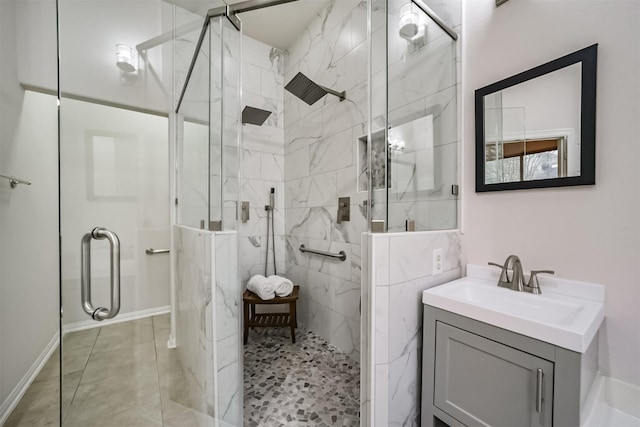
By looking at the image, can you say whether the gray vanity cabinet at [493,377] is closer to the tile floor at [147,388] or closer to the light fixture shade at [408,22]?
the tile floor at [147,388]

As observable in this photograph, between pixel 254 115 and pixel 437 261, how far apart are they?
6.48 ft

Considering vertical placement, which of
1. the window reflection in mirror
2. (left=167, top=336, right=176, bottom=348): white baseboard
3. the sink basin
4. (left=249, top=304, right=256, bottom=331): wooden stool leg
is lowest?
(left=167, top=336, right=176, bottom=348): white baseboard

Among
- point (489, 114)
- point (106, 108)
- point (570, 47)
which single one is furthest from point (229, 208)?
point (570, 47)

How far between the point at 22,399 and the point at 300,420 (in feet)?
5.46

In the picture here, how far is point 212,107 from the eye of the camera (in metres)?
1.31

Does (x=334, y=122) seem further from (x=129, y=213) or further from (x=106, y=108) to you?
(x=129, y=213)

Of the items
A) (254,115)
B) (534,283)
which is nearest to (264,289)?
(254,115)

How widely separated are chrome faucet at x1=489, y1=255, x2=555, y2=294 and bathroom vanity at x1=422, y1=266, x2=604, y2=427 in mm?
35

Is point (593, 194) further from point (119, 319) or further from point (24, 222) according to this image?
point (24, 222)

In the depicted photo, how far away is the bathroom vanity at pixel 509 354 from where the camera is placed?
0.76m

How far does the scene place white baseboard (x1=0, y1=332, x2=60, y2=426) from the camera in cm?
136

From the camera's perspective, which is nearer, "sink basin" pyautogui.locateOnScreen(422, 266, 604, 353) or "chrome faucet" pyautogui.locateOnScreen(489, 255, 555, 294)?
"sink basin" pyautogui.locateOnScreen(422, 266, 604, 353)

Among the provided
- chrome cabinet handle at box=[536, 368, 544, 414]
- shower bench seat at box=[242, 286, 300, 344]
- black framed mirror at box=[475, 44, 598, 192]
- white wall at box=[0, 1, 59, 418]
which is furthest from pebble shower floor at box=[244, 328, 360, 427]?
black framed mirror at box=[475, 44, 598, 192]

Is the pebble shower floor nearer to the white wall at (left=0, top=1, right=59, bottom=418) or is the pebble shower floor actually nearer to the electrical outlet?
the electrical outlet
